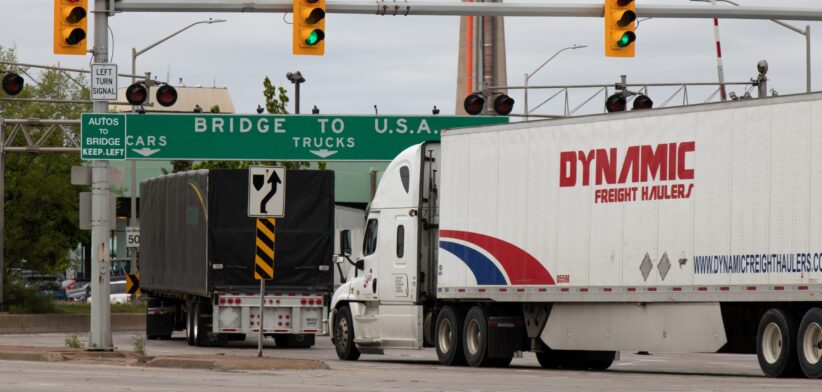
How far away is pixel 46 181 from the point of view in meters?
54.4

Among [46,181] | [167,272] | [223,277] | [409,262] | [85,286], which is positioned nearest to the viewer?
[409,262]

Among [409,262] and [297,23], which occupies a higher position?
[297,23]

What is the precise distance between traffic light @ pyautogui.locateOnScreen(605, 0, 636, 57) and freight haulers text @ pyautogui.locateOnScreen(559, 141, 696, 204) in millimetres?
1597

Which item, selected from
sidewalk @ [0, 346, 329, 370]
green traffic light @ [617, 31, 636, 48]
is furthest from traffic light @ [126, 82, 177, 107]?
green traffic light @ [617, 31, 636, 48]

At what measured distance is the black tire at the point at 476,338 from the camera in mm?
26031

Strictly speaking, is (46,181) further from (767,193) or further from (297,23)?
(767,193)

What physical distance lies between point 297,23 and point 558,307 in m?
5.60

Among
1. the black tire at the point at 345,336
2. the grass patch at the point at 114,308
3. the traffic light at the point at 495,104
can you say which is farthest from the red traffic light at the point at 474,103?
the grass patch at the point at 114,308

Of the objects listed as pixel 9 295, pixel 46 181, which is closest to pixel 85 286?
pixel 46 181

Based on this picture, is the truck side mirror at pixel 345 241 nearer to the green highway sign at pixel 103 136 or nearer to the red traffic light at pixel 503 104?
the green highway sign at pixel 103 136

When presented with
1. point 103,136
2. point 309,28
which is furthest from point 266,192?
point 103,136

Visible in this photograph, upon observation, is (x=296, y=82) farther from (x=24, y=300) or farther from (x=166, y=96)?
(x=166, y=96)

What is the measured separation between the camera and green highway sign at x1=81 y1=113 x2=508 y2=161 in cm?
3909

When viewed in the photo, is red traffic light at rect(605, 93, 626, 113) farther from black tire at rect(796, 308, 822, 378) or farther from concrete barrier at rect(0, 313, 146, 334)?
black tire at rect(796, 308, 822, 378)
